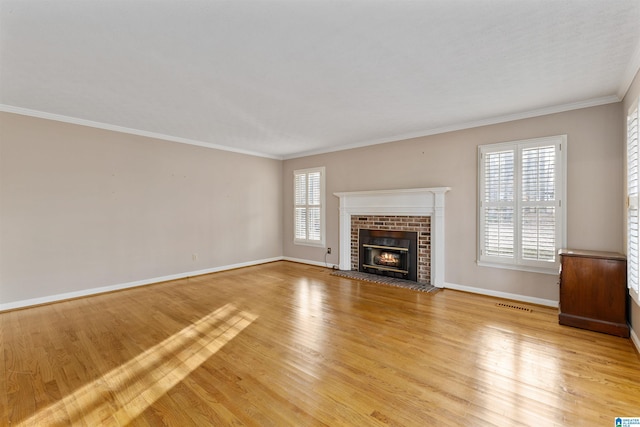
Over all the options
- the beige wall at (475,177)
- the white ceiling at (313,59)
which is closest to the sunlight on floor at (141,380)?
the white ceiling at (313,59)

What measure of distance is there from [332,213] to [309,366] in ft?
13.7

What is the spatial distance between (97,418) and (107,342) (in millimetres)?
1281

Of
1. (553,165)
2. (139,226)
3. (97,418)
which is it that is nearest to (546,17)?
(553,165)

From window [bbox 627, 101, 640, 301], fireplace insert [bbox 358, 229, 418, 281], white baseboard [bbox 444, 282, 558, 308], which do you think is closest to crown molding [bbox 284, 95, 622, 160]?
window [bbox 627, 101, 640, 301]

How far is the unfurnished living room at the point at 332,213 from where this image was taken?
2002 millimetres

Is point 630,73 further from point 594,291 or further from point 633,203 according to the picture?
point 594,291

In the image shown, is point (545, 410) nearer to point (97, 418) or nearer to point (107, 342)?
point (97, 418)

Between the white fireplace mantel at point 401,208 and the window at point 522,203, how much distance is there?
1.99 ft

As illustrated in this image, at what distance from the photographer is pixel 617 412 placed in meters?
1.88

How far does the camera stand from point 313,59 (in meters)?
2.58

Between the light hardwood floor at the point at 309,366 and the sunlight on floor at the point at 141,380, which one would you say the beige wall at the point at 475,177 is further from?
the sunlight on floor at the point at 141,380

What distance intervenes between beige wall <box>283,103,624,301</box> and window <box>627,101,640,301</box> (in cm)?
64

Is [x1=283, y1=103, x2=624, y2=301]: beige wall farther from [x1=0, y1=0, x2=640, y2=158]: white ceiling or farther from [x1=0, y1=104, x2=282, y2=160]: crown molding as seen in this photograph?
[x1=0, y1=104, x2=282, y2=160]: crown molding

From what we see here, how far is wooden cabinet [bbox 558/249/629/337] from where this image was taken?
300 centimetres
